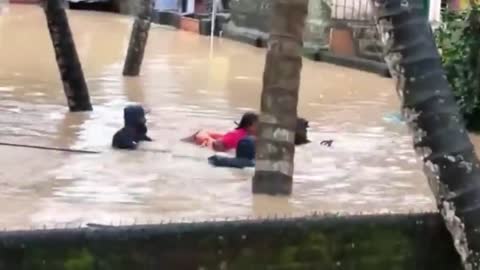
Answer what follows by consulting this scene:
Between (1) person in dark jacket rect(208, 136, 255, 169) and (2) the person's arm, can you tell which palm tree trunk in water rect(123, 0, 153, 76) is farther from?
(1) person in dark jacket rect(208, 136, 255, 169)

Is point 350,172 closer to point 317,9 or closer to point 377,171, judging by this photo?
point 377,171

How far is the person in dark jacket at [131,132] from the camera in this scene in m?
8.42

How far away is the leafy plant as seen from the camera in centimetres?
1039

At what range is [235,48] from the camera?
1975 cm

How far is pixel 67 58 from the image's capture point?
1052 cm

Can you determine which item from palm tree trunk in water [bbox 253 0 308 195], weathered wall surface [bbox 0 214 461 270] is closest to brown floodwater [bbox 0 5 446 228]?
palm tree trunk in water [bbox 253 0 308 195]

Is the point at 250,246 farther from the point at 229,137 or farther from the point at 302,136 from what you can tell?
the point at 302,136

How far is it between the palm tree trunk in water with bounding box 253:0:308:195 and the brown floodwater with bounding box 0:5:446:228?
17 centimetres

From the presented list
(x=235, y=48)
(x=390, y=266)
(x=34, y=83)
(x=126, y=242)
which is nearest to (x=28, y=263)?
(x=126, y=242)

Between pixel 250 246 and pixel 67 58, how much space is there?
638cm

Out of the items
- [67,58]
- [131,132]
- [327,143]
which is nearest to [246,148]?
[131,132]

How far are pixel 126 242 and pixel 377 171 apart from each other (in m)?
4.00

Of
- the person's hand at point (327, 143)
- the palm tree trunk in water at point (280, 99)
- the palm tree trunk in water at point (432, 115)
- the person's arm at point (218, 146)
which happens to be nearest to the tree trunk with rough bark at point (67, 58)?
the person's arm at point (218, 146)

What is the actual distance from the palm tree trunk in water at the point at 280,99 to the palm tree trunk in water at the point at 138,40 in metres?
7.08
